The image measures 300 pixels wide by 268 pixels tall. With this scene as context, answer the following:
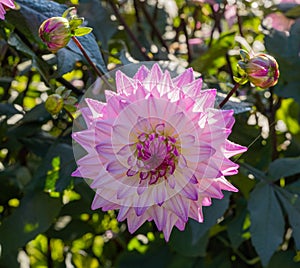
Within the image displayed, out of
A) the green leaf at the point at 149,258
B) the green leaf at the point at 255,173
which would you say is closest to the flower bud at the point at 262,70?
the green leaf at the point at 255,173

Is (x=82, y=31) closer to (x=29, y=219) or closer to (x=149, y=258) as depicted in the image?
(x=29, y=219)

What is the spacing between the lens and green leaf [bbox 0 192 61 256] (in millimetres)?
905

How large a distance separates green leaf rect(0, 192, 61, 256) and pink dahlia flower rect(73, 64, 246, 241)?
320 millimetres

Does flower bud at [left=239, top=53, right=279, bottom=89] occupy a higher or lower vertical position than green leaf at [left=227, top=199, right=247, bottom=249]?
higher

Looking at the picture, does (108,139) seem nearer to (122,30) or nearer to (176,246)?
(176,246)

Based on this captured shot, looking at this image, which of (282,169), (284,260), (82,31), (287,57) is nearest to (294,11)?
(287,57)

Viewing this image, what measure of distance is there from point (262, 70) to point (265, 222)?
0.30 meters

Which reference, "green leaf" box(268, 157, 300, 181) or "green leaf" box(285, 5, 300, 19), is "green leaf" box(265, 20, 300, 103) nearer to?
"green leaf" box(285, 5, 300, 19)

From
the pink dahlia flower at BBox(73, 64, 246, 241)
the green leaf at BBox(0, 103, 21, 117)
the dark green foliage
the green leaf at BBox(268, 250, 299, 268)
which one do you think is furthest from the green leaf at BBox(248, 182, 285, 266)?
the green leaf at BBox(0, 103, 21, 117)

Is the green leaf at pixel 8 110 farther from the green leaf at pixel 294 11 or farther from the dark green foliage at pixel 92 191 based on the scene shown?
the green leaf at pixel 294 11

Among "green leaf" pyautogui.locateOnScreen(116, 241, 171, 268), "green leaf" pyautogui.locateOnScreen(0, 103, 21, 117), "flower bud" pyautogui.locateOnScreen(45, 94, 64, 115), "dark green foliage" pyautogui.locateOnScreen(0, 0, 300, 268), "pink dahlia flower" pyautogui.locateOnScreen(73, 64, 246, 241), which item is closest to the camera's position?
"pink dahlia flower" pyautogui.locateOnScreen(73, 64, 246, 241)

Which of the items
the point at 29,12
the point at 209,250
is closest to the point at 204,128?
the point at 29,12

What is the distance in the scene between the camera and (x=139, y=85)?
0.59 metres

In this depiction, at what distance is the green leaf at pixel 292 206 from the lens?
859mm
